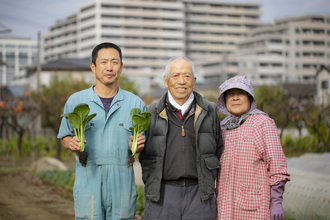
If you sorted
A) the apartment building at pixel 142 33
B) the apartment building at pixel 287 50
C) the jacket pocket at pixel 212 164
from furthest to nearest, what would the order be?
1. the apartment building at pixel 142 33
2. the apartment building at pixel 287 50
3. the jacket pocket at pixel 212 164

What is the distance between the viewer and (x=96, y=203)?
12.3 ft

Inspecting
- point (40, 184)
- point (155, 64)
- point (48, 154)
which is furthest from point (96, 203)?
point (155, 64)

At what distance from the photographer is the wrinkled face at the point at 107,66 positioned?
12.8 feet

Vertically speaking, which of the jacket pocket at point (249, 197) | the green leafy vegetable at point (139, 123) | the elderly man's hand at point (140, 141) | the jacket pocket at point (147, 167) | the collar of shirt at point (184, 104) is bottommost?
the jacket pocket at point (249, 197)

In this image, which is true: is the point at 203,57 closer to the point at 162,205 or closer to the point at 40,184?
the point at 40,184

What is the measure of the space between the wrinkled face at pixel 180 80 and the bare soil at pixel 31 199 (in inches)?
174

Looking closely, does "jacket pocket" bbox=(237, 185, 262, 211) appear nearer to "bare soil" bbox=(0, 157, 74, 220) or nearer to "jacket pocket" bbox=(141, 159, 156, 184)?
"jacket pocket" bbox=(141, 159, 156, 184)

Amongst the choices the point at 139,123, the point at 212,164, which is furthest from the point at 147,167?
the point at 212,164

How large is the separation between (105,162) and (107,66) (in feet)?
2.58

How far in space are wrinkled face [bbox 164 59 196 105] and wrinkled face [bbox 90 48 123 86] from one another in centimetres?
45

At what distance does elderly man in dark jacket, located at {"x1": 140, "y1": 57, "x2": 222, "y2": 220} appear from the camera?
12.3 feet

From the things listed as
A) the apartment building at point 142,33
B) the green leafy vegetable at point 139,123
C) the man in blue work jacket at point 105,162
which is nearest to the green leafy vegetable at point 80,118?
the man in blue work jacket at point 105,162

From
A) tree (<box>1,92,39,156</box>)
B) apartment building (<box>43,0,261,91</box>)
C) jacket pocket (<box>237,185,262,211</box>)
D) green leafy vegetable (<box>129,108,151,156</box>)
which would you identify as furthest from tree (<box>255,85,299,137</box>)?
apartment building (<box>43,0,261,91</box>)

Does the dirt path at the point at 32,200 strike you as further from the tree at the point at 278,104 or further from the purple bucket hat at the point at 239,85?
the tree at the point at 278,104
